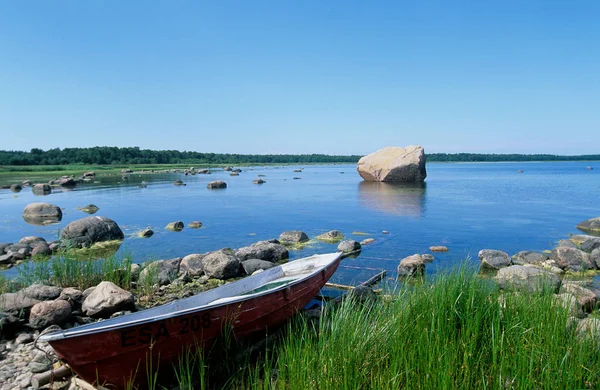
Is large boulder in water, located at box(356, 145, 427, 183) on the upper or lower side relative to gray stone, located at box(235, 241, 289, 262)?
upper

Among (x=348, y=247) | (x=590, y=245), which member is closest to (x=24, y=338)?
(x=348, y=247)

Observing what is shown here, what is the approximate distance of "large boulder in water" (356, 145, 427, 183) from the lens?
60.0 m

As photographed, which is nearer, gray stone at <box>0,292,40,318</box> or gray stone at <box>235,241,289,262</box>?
gray stone at <box>0,292,40,318</box>

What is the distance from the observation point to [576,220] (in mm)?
26562

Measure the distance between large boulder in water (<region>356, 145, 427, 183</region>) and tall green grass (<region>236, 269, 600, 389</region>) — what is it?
54563 mm

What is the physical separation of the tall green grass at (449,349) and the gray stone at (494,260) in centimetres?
842

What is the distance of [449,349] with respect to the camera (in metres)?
5.49

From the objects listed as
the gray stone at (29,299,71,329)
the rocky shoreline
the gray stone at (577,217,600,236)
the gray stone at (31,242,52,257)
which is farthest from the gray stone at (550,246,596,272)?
the gray stone at (31,242,52,257)

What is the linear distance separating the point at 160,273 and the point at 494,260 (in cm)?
1213

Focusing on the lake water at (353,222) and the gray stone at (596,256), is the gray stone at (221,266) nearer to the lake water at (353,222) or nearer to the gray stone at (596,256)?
the lake water at (353,222)

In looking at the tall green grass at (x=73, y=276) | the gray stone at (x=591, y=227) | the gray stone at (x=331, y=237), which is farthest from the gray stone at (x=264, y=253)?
the gray stone at (x=591, y=227)

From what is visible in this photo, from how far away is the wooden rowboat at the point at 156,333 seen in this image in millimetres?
5965

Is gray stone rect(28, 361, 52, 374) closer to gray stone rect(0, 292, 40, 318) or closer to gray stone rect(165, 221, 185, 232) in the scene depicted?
gray stone rect(0, 292, 40, 318)

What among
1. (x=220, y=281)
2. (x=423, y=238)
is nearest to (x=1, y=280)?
(x=220, y=281)
